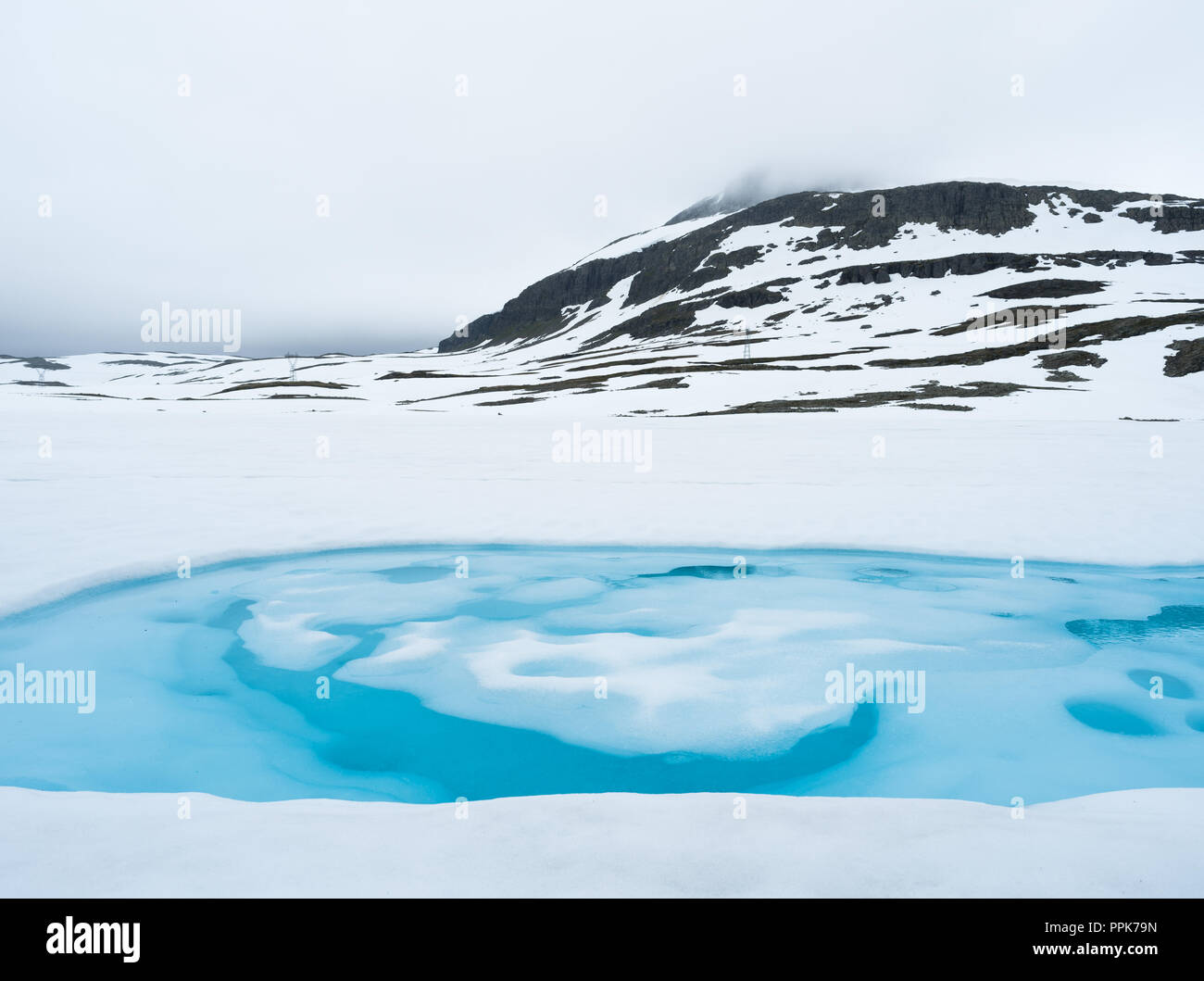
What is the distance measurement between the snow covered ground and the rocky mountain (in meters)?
12.5

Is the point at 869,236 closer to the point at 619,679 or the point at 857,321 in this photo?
the point at 857,321

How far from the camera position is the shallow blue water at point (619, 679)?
563 cm

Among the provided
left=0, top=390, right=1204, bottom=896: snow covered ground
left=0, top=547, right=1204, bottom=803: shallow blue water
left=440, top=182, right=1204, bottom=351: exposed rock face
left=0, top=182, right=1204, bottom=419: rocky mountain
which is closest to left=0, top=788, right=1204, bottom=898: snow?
left=0, top=390, right=1204, bottom=896: snow covered ground

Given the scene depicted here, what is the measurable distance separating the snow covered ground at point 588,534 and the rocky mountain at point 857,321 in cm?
1253

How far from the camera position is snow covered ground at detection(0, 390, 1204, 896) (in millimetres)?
3141

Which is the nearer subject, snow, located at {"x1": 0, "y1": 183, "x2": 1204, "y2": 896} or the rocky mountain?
snow, located at {"x1": 0, "y1": 183, "x2": 1204, "y2": 896}

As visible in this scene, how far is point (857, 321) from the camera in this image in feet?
276

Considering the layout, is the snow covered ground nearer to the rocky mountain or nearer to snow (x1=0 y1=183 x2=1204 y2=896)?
snow (x1=0 y1=183 x2=1204 y2=896)

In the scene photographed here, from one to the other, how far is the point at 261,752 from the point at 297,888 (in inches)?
Answer: 138

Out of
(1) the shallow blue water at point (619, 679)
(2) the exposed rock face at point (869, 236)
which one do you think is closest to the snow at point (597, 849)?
(1) the shallow blue water at point (619, 679)

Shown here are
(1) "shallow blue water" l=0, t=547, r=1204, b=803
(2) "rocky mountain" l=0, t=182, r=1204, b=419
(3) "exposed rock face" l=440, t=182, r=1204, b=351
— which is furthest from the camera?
(3) "exposed rock face" l=440, t=182, r=1204, b=351

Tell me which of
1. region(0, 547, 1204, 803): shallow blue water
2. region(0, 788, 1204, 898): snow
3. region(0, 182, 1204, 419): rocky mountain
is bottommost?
region(0, 547, 1204, 803): shallow blue water
